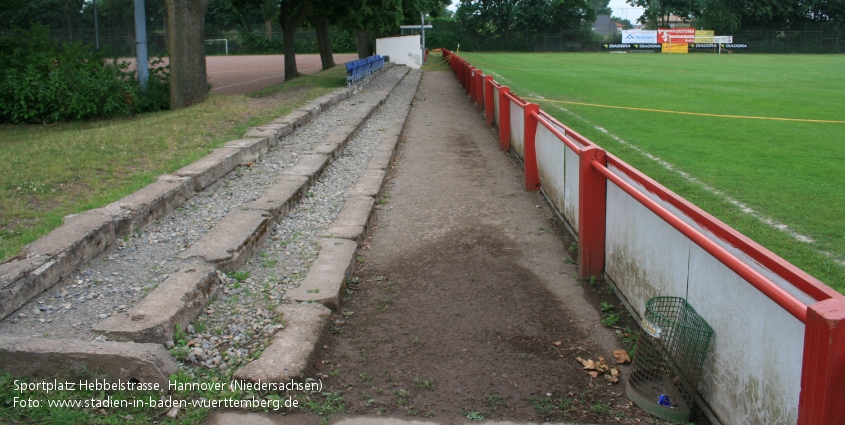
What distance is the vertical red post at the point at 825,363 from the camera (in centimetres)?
248

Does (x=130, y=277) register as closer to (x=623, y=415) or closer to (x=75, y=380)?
(x=75, y=380)

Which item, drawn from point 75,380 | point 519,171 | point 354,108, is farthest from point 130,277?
point 354,108

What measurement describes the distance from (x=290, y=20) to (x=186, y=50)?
1095 centimetres

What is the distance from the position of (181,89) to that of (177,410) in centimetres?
1366

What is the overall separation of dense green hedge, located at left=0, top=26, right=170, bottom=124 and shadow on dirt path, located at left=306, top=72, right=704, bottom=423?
34.1ft

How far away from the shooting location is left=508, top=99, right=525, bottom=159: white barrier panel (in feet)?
34.3

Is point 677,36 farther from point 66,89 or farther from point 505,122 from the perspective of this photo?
point 66,89

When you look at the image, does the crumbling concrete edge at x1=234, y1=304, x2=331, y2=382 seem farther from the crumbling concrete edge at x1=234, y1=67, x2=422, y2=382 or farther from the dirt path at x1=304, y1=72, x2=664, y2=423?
the dirt path at x1=304, y1=72, x2=664, y2=423

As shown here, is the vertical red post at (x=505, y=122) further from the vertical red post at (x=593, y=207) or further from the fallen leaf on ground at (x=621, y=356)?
the fallen leaf on ground at (x=621, y=356)

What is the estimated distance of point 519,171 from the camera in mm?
10305

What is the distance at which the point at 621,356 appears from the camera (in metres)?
4.32

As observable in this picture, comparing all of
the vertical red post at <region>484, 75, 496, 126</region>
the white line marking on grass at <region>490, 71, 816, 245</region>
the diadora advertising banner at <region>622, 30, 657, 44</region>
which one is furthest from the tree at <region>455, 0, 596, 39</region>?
the white line marking on grass at <region>490, 71, 816, 245</region>

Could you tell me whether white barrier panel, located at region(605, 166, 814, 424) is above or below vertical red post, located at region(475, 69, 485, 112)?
below

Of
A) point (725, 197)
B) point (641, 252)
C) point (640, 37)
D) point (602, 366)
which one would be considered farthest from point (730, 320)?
point (640, 37)
